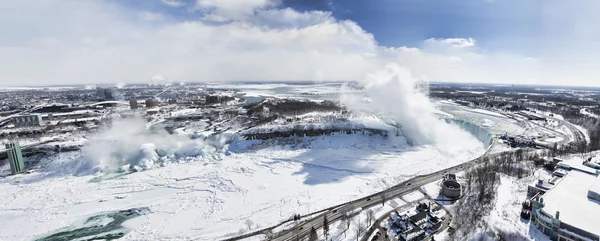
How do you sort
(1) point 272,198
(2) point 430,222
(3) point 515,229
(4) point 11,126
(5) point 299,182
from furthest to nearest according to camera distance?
(4) point 11,126
(5) point 299,182
(1) point 272,198
(2) point 430,222
(3) point 515,229

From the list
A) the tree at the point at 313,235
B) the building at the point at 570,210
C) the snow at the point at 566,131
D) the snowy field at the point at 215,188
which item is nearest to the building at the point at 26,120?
the snowy field at the point at 215,188

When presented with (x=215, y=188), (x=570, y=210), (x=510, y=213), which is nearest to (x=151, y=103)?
(x=215, y=188)

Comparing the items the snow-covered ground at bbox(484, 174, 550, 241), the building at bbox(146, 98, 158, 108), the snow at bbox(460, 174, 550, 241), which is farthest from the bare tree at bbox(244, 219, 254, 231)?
the building at bbox(146, 98, 158, 108)

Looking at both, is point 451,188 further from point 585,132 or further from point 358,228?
point 585,132

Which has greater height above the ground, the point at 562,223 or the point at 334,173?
the point at 562,223

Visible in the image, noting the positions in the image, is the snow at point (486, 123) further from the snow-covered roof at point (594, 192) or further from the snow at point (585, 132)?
the snow-covered roof at point (594, 192)

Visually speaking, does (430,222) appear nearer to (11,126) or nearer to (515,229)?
(515,229)

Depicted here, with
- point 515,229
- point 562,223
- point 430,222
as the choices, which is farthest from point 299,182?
point 562,223
